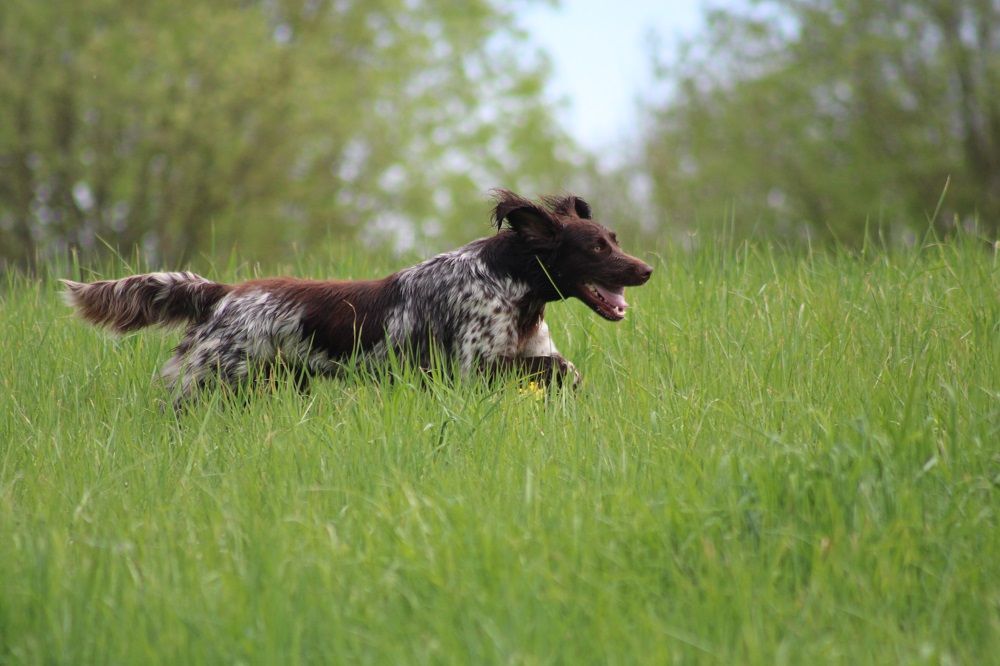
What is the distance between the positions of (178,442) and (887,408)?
3351 millimetres

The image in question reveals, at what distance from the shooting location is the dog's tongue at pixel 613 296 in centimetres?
650

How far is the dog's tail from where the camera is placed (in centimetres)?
656

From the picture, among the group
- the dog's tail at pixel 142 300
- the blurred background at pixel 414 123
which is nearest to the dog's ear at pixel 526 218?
the dog's tail at pixel 142 300

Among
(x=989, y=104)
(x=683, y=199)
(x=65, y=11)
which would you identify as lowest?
(x=683, y=199)

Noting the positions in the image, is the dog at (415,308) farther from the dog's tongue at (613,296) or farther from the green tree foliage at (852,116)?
the green tree foliage at (852,116)

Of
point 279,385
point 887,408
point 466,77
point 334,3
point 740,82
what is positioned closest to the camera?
point 887,408

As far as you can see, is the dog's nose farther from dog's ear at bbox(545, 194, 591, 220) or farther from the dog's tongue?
dog's ear at bbox(545, 194, 591, 220)

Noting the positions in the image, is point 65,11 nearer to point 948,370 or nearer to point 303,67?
point 303,67

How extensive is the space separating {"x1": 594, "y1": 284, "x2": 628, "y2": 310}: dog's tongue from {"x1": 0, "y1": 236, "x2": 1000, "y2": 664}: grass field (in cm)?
30

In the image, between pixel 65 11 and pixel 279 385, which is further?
pixel 65 11

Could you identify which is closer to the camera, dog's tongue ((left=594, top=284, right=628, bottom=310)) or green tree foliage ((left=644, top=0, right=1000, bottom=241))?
dog's tongue ((left=594, top=284, right=628, bottom=310))

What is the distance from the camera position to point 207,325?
659cm

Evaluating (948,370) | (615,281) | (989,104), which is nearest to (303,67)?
(989,104)

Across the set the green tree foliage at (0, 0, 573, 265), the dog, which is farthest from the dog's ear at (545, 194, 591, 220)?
the green tree foliage at (0, 0, 573, 265)
